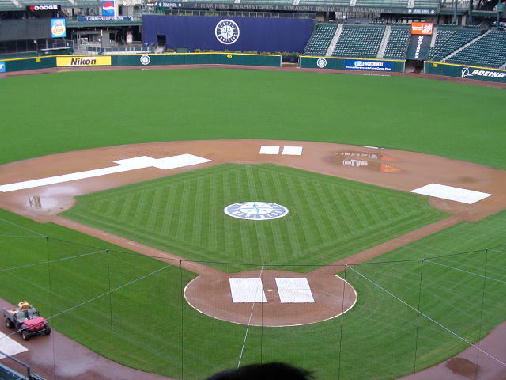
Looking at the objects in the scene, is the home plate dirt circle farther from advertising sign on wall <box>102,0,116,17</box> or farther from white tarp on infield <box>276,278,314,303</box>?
advertising sign on wall <box>102,0,116,17</box>

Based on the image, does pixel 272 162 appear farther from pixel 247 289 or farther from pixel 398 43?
pixel 398 43

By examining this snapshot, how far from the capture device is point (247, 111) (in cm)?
5344

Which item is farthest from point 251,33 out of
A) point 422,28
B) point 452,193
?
point 452,193

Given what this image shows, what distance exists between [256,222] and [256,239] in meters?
1.96

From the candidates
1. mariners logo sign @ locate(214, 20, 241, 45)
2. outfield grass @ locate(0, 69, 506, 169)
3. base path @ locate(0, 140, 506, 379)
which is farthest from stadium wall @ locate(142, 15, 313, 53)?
base path @ locate(0, 140, 506, 379)

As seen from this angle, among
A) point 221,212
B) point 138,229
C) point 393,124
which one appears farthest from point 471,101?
point 138,229

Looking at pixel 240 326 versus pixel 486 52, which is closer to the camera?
pixel 240 326

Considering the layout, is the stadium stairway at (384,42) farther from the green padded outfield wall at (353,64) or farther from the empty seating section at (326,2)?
the empty seating section at (326,2)

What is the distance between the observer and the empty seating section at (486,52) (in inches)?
2808

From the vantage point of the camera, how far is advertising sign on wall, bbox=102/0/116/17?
92.3 metres

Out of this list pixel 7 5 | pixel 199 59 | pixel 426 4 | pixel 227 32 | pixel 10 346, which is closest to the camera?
pixel 10 346

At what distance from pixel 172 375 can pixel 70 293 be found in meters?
5.41

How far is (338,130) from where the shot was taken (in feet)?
155

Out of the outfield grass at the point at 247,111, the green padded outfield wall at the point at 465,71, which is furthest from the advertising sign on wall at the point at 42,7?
the green padded outfield wall at the point at 465,71
